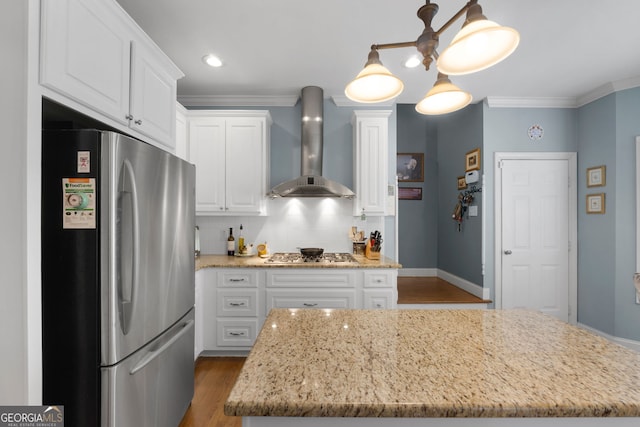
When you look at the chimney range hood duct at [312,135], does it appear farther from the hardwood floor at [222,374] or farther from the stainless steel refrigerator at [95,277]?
the stainless steel refrigerator at [95,277]

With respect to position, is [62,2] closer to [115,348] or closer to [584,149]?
[115,348]

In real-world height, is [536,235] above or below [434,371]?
above

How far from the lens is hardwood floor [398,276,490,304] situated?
3.50 metres

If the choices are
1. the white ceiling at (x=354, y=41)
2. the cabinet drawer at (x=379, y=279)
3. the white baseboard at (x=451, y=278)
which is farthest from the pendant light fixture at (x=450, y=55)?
the white baseboard at (x=451, y=278)

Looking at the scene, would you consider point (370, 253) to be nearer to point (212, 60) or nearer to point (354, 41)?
point (354, 41)

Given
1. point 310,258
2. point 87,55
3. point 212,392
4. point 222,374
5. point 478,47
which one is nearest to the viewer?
point 478,47

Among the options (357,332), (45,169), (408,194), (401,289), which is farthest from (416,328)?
(408,194)

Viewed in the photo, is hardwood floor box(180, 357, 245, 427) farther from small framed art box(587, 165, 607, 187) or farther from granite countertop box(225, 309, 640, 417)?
small framed art box(587, 165, 607, 187)

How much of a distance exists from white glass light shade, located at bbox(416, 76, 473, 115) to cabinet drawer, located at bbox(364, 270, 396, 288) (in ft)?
5.73

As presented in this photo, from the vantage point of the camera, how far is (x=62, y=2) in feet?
3.92

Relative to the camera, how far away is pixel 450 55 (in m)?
1.10

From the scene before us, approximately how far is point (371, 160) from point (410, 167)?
217cm

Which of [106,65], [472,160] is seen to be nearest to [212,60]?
[106,65]

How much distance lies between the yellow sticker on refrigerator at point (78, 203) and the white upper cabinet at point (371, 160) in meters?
2.50
